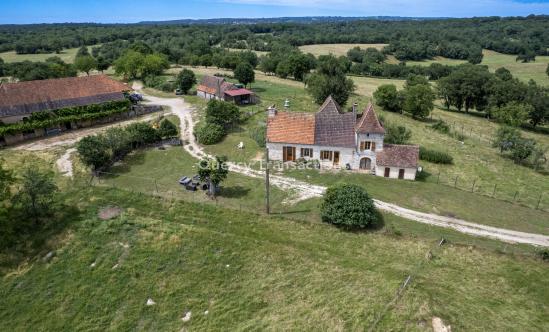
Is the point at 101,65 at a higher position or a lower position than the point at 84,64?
lower

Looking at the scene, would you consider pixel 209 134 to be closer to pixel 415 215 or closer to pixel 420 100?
pixel 415 215

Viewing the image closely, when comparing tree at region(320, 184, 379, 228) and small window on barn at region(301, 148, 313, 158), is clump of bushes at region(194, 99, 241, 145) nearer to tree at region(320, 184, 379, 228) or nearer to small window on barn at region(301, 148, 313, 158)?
small window on barn at region(301, 148, 313, 158)

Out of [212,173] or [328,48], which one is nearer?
[212,173]

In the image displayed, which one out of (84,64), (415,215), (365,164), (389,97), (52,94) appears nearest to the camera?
(415,215)

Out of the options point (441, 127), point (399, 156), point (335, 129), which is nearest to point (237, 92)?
point (335, 129)

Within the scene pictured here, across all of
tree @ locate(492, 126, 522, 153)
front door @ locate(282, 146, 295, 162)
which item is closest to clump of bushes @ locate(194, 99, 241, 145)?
front door @ locate(282, 146, 295, 162)

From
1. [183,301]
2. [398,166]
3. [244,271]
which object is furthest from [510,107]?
[183,301]
